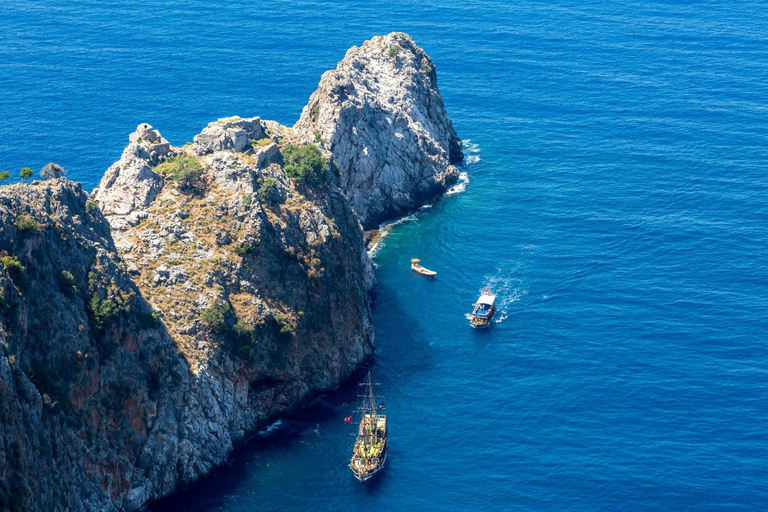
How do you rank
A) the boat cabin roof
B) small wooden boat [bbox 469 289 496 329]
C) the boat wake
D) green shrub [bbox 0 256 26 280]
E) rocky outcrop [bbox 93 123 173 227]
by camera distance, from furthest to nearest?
the boat wake → the boat cabin roof → small wooden boat [bbox 469 289 496 329] → rocky outcrop [bbox 93 123 173 227] → green shrub [bbox 0 256 26 280]

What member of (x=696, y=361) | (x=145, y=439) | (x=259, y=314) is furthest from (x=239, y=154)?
(x=696, y=361)

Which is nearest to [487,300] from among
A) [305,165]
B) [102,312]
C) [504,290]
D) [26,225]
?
[504,290]

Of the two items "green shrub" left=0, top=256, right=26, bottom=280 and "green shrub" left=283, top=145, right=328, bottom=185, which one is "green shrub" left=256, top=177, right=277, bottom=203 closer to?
"green shrub" left=283, top=145, right=328, bottom=185

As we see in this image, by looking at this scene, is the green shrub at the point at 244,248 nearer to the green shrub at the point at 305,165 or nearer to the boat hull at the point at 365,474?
the green shrub at the point at 305,165

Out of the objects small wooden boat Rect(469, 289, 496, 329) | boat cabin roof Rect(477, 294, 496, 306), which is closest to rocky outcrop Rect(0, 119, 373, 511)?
small wooden boat Rect(469, 289, 496, 329)

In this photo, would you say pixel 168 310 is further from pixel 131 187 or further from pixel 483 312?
pixel 483 312

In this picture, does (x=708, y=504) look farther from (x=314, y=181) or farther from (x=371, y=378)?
(x=314, y=181)

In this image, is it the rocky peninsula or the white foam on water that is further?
the white foam on water
